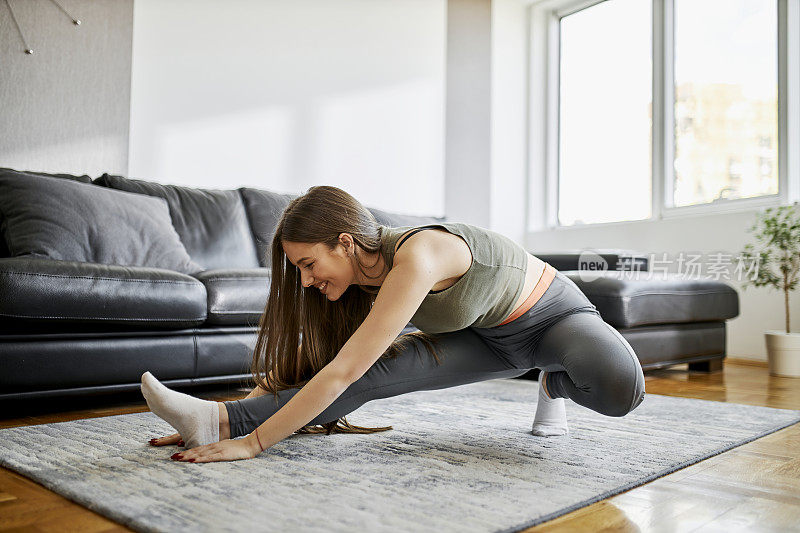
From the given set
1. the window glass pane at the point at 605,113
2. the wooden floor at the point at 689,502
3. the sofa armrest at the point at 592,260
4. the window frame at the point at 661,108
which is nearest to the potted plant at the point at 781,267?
the window frame at the point at 661,108

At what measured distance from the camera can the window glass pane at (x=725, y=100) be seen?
392 cm

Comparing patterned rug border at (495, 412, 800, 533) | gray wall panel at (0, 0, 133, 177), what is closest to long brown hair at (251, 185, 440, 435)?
patterned rug border at (495, 412, 800, 533)

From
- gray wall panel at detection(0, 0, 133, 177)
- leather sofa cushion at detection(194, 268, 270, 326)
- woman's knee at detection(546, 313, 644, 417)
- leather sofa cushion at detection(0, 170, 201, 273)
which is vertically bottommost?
woman's knee at detection(546, 313, 644, 417)

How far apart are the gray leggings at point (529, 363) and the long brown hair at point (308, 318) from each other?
45 millimetres

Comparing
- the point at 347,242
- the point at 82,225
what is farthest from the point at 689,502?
the point at 82,225

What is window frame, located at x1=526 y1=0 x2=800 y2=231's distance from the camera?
3.77m

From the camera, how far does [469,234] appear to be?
4.71 feet

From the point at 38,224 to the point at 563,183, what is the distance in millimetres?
3858

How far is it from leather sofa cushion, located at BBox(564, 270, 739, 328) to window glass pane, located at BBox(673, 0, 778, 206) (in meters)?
1.04

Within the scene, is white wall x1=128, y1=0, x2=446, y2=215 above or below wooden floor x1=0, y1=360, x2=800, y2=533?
above

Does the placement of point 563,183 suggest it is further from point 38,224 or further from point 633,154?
point 38,224

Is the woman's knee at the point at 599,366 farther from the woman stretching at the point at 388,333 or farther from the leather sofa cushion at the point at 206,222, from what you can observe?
the leather sofa cushion at the point at 206,222

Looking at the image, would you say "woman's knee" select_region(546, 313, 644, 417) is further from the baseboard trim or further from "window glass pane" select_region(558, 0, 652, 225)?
"window glass pane" select_region(558, 0, 652, 225)

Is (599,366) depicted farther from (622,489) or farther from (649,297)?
(649,297)
